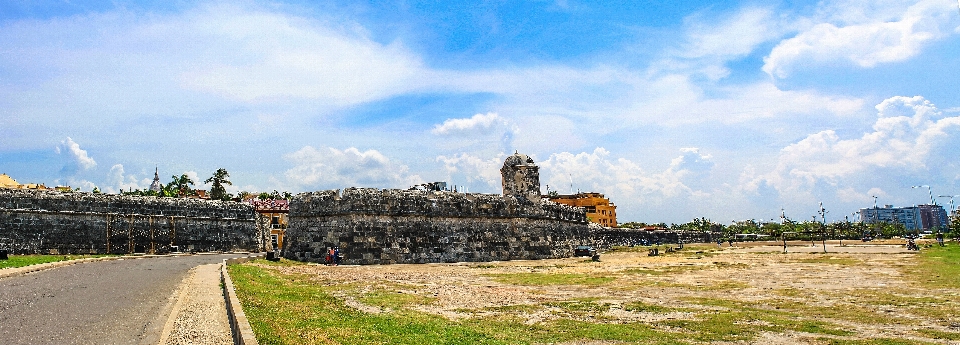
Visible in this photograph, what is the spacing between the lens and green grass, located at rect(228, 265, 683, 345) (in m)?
7.32

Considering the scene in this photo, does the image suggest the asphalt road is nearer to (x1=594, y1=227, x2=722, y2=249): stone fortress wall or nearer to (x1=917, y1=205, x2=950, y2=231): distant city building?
(x1=594, y1=227, x2=722, y2=249): stone fortress wall

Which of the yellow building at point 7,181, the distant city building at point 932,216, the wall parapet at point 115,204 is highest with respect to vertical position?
the yellow building at point 7,181

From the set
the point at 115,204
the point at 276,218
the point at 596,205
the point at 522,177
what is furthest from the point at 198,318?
the point at 596,205

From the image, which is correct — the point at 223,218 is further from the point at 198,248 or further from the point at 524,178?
the point at 524,178

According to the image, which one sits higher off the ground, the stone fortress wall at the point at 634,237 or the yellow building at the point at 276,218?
the yellow building at the point at 276,218

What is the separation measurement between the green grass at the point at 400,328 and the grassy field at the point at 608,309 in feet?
0.05

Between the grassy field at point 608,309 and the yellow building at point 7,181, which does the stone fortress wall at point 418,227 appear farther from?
the yellow building at point 7,181

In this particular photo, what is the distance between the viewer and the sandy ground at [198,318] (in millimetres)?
7000

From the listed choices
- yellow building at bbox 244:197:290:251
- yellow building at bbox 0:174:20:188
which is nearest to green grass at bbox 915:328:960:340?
yellow building at bbox 244:197:290:251

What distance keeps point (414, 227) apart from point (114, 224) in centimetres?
1387

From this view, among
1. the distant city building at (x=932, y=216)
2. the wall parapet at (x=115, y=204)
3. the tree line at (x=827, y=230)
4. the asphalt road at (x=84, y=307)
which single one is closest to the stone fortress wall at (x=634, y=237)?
the tree line at (x=827, y=230)

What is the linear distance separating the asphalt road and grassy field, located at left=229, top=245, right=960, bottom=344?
1.41 meters

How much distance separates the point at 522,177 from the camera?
3275cm

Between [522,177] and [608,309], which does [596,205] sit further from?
[608,309]
